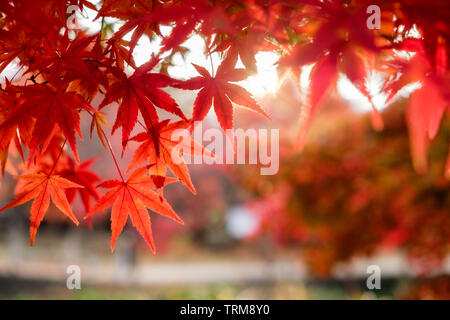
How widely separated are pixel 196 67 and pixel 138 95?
145mm

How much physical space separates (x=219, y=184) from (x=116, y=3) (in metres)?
10.7

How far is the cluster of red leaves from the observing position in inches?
23.9

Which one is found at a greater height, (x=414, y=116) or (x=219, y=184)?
(x=219, y=184)

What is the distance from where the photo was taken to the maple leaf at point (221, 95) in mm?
795

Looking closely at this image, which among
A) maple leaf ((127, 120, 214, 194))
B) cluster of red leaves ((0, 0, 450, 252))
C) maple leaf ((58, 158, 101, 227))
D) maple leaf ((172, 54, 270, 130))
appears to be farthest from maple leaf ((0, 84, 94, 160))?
maple leaf ((58, 158, 101, 227))

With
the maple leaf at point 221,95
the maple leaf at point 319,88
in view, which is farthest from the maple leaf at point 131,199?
the maple leaf at point 319,88

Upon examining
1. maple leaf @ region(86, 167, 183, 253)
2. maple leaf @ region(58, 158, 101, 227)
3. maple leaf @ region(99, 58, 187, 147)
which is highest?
maple leaf @ region(99, 58, 187, 147)

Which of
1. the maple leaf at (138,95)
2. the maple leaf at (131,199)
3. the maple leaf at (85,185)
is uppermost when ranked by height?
→ the maple leaf at (138,95)

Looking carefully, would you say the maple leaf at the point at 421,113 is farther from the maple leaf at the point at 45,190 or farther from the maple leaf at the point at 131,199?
the maple leaf at the point at 45,190

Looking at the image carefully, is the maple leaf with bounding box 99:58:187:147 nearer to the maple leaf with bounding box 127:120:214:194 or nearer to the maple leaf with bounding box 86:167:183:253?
the maple leaf with bounding box 127:120:214:194

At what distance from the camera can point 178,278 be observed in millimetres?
9422

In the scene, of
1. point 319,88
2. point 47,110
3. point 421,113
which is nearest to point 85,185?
point 47,110
